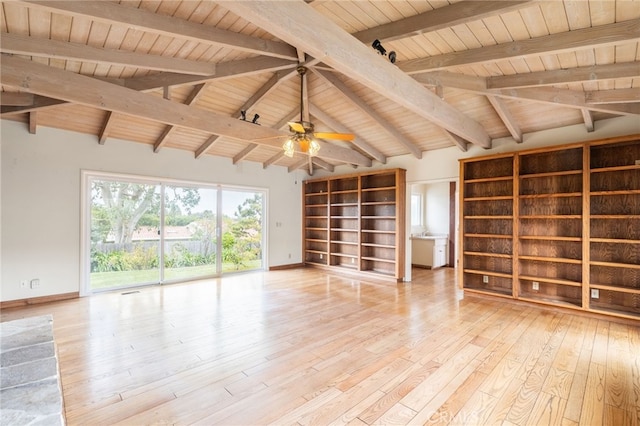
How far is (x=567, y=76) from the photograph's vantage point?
3.11 m

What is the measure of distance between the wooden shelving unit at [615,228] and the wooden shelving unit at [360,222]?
3030mm

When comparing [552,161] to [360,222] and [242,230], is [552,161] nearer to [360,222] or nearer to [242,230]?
[360,222]

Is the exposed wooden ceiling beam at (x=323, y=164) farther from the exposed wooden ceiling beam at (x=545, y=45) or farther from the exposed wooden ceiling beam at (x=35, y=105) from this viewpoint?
the exposed wooden ceiling beam at (x=35, y=105)

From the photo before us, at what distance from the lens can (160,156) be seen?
19.4 feet

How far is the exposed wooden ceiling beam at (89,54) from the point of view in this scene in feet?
8.85

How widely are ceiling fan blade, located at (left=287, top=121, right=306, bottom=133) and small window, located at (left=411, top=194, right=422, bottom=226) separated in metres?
6.11

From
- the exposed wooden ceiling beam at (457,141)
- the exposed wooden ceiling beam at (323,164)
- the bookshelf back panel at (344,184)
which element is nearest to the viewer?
the exposed wooden ceiling beam at (457,141)

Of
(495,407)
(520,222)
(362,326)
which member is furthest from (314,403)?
(520,222)

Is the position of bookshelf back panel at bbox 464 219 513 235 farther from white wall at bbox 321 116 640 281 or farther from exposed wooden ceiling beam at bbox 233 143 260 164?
exposed wooden ceiling beam at bbox 233 143 260 164

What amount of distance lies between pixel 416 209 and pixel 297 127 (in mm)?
6359

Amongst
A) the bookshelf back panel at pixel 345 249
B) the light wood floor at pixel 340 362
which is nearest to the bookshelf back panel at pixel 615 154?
the light wood floor at pixel 340 362

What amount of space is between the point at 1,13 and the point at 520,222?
21.0 ft

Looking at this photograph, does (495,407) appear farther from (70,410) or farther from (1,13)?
(1,13)

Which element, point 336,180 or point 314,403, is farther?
point 336,180
